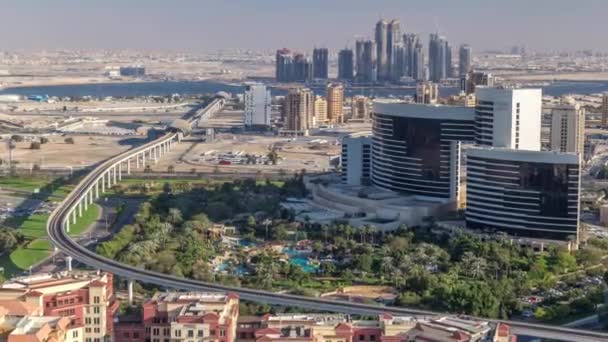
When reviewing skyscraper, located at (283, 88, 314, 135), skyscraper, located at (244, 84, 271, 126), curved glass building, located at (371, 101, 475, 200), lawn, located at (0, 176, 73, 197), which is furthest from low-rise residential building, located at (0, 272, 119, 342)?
skyscraper, located at (244, 84, 271, 126)

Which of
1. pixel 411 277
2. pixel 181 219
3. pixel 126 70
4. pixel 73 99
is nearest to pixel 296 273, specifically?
pixel 411 277

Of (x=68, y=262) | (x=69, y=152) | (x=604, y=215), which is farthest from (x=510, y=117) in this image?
(x=69, y=152)

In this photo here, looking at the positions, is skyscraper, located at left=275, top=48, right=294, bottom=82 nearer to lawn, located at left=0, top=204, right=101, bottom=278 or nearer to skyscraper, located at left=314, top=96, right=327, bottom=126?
skyscraper, located at left=314, top=96, right=327, bottom=126

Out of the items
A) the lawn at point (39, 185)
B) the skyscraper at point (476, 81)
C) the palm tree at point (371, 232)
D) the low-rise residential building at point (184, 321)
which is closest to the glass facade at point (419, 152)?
the palm tree at point (371, 232)

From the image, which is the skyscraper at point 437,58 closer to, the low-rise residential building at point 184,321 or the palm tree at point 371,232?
the palm tree at point 371,232

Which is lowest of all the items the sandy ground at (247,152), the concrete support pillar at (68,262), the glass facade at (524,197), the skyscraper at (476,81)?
the sandy ground at (247,152)

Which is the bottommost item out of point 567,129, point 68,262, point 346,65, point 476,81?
point 68,262

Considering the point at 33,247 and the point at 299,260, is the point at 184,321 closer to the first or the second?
the point at 299,260
